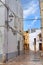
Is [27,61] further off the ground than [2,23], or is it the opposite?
[2,23]

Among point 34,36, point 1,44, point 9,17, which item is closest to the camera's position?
point 1,44

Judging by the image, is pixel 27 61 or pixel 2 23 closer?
pixel 2 23

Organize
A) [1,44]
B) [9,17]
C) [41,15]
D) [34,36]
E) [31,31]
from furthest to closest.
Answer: [31,31] → [34,36] → [41,15] → [9,17] → [1,44]

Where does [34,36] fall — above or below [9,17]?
below

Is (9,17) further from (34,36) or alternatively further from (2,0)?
(34,36)

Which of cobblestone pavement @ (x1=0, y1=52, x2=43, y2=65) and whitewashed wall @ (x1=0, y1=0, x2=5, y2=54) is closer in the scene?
cobblestone pavement @ (x1=0, y1=52, x2=43, y2=65)

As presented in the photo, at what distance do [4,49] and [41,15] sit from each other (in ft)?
31.3

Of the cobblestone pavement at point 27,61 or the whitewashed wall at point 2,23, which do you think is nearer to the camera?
the cobblestone pavement at point 27,61

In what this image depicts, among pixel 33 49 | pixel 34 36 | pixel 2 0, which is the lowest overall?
pixel 33 49

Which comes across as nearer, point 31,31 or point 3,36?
point 3,36

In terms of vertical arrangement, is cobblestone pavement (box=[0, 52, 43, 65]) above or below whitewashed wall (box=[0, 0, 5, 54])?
below

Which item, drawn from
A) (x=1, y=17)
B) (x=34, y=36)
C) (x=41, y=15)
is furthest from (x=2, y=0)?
(x=34, y=36)

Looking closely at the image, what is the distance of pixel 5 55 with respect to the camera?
53.2 ft

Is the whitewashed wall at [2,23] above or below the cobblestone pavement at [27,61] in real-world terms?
above
